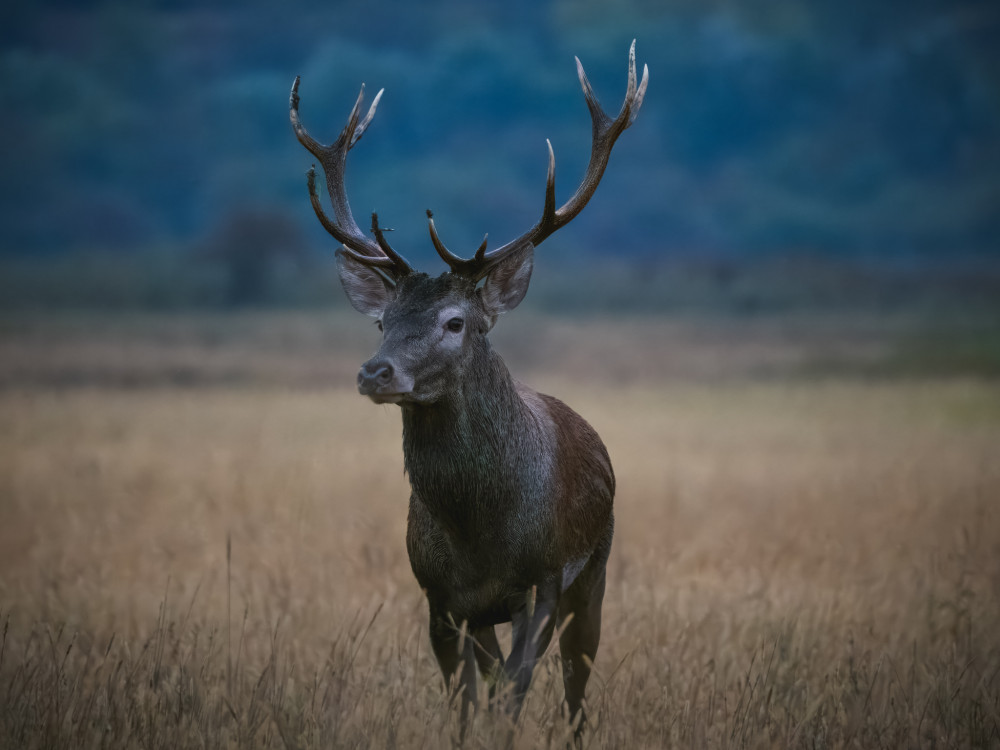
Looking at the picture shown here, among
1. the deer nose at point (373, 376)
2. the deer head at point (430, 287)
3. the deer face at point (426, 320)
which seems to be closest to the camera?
the deer nose at point (373, 376)

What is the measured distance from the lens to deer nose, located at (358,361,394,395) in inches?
196

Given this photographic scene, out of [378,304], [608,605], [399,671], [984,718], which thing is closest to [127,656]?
[399,671]

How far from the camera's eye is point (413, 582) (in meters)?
8.92

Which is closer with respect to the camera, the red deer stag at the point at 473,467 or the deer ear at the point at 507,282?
the red deer stag at the point at 473,467

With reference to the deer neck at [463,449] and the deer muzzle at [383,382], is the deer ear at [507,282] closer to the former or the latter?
the deer neck at [463,449]

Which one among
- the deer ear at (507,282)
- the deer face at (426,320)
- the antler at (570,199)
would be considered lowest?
the deer face at (426,320)

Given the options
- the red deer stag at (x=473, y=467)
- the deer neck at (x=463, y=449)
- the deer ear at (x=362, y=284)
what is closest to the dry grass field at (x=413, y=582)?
the red deer stag at (x=473, y=467)

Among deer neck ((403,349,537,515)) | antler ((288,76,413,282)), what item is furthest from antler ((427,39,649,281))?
deer neck ((403,349,537,515))

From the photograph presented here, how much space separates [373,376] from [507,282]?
1169mm

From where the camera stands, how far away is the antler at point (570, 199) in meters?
5.71

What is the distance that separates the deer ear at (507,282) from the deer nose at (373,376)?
928 millimetres

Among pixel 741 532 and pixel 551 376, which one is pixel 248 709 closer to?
pixel 741 532

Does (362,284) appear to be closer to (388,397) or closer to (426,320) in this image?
(426,320)

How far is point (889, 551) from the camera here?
35.4ft
